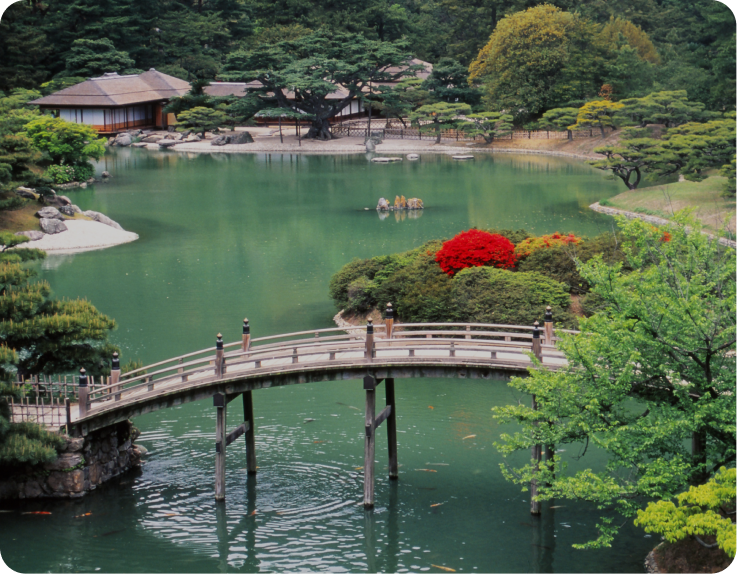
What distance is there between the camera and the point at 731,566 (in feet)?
52.7

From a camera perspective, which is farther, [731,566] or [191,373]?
[191,373]

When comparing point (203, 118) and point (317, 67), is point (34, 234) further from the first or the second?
point (203, 118)

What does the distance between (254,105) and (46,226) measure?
131 ft

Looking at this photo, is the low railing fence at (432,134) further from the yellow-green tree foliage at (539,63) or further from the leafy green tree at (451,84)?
the leafy green tree at (451,84)

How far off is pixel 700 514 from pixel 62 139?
5327cm

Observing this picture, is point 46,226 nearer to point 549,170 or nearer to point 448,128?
point 549,170

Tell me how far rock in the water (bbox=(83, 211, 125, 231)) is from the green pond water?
7.15ft

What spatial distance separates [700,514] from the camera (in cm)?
1531

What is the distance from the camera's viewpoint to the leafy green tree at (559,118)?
80.8 metres

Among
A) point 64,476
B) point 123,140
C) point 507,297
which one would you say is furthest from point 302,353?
point 123,140

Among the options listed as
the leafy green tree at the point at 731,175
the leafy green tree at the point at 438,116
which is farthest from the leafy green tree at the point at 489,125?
the leafy green tree at the point at 731,175

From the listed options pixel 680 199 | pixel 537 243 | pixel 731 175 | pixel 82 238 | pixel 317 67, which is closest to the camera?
pixel 537 243

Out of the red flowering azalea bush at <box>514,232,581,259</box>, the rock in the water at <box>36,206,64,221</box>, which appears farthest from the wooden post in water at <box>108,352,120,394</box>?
the rock in the water at <box>36,206,64,221</box>

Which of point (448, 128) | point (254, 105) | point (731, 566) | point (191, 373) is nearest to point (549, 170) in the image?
point (448, 128)
